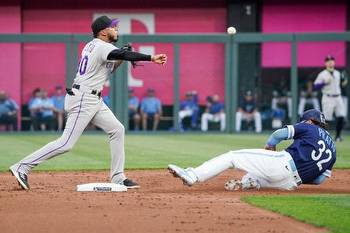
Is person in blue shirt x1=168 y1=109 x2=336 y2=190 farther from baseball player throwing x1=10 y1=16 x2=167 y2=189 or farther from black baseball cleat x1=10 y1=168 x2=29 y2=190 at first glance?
black baseball cleat x1=10 y1=168 x2=29 y2=190

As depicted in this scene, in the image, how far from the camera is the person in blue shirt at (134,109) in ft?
82.8

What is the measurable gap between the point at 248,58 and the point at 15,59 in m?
6.69

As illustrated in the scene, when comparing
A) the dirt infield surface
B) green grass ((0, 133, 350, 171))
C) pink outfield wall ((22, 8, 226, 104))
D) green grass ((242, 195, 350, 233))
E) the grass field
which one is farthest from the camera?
pink outfield wall ((22, 8, 226, 104))

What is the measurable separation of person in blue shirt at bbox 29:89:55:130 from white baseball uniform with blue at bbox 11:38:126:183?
48.4 ft

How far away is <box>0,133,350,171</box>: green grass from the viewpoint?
14477mm

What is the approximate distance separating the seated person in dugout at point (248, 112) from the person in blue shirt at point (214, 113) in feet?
1.40

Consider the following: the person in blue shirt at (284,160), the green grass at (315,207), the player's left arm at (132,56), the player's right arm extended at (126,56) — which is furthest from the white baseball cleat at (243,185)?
the player's right arm extended at (126,56)

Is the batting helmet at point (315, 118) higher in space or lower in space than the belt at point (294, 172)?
higher

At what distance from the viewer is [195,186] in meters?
10.9

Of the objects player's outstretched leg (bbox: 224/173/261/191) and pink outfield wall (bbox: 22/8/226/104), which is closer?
player's outstretched leg (bbox: 224/173/261/191)

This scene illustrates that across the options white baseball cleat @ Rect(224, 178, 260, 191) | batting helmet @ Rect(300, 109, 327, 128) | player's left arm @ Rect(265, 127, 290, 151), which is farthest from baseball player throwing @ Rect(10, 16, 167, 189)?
batting helmet @ Rect(300, 109, 327, 128)

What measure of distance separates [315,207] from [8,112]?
57.2 ft

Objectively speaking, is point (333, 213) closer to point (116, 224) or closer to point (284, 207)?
point (284, 207)

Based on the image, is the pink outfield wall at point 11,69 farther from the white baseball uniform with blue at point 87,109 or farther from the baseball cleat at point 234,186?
the baseball cleat at point 234,186
